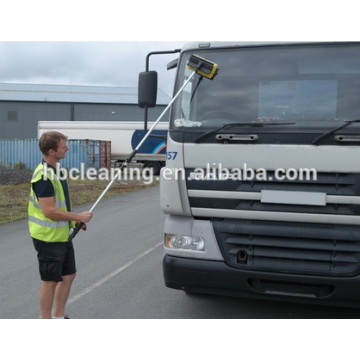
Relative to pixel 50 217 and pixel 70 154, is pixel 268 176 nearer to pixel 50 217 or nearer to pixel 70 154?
pixel 50 217

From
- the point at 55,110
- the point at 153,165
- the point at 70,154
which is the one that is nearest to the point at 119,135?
the point at 153,165

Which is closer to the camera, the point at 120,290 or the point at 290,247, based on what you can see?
the point at 290,247

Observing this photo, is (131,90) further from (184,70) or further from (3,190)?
(184,70)

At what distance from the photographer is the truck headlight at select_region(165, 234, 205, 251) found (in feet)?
13.5

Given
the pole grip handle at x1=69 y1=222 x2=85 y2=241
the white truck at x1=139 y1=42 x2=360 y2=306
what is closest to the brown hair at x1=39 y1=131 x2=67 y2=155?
the pole grip handle at x1=69 y1=222 x2=85 y2=241

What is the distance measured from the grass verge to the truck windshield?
769 centimetres

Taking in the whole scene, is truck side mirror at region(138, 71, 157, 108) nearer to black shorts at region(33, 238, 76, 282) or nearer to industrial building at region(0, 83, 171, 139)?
black shorts at region(33, 238, 76, 282)

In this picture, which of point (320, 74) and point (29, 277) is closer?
point (320, 74)

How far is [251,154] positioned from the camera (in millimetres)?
3900

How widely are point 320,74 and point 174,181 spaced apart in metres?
1.69

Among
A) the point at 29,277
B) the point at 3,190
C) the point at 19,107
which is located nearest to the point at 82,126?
the point at 3,190

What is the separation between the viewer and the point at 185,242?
164 inches

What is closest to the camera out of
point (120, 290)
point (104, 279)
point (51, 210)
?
point (51, 210)

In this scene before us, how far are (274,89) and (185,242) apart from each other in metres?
1.68
